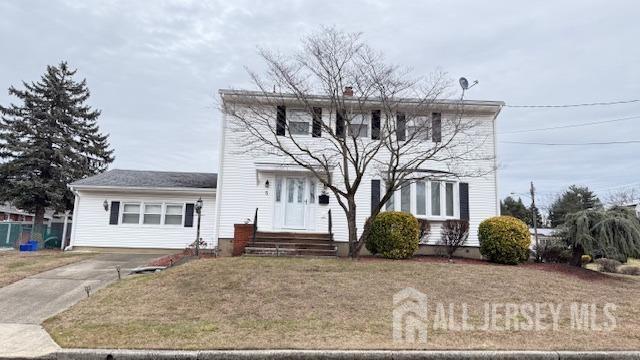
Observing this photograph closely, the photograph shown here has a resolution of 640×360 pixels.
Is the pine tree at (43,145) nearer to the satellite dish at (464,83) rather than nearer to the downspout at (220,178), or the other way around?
the downspout at (220,178)

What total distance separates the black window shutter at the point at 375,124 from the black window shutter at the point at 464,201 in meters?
3.64

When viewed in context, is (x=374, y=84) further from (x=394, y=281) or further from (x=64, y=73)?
(x=64, y=73)

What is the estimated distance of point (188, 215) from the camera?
695 inches

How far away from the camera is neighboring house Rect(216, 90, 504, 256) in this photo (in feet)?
50.1

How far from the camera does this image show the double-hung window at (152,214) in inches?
698

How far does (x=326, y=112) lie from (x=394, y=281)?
7424 millimetres

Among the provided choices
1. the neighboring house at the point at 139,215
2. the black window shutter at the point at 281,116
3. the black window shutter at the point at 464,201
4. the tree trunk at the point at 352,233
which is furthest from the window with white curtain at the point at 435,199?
the neighboring house at the point at 139,215

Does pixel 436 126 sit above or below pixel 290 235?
above

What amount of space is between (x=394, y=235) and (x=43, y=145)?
22043 mm

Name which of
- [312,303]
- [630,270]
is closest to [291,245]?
[312,303]

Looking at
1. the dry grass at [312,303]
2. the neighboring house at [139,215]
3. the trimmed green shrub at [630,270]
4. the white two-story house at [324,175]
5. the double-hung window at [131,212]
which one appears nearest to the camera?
the dry grass at [312,303]

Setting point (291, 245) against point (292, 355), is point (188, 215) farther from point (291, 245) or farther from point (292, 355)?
point (292, 355)

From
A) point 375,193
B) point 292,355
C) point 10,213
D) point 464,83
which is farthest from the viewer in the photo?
point 10,213

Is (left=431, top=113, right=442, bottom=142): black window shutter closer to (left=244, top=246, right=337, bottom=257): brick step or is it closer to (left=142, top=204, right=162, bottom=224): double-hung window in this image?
(left=244, top=246, right=337, bottom=257): brick step
